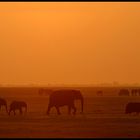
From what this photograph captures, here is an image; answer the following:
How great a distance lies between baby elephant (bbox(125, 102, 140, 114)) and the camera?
221cm

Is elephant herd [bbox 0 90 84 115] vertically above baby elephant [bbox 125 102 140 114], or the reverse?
elephant herd [bbox 0 90 84 115]

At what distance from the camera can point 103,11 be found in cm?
227

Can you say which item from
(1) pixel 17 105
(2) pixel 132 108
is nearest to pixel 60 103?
(1) pixel 17 105

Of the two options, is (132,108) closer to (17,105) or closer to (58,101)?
(58,101)

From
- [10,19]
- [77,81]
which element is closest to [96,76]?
[77,81]

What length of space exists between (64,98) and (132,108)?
0.98ft

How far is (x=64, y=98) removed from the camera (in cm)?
223

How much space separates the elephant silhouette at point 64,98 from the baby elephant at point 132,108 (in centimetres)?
20

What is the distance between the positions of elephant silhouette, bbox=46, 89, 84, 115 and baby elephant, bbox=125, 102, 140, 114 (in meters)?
0.20

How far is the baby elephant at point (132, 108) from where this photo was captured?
2.21 meters

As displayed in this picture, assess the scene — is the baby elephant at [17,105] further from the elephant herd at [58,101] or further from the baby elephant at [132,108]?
the baby elephant at [132,108]

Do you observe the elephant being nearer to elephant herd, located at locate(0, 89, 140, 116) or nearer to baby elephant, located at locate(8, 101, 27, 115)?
elephant herd, located at locate(0, 89, 140, 116)

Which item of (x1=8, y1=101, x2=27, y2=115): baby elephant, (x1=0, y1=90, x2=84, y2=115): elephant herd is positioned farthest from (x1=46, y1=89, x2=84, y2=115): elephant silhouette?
(x1=8, y1=101, x2=27, y2=115): baby elephant

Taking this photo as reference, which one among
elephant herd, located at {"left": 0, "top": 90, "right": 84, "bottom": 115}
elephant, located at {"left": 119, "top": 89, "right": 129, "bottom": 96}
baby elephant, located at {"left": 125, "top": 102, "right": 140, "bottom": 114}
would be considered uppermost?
elephant, located at {"left": 119, "top": 89, "right": 129, "bottom": 96}
